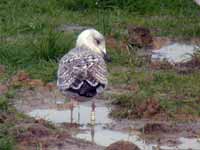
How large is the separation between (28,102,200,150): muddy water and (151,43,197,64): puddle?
90.8 inches

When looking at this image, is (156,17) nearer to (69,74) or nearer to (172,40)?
(172,40)

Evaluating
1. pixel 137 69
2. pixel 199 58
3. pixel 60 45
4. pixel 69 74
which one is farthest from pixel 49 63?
pixel 69 74

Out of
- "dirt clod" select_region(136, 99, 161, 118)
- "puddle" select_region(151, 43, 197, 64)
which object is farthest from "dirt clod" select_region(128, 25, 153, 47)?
"dirt clod" select_region(136, 99, 161, 118)

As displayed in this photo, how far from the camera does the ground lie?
382 inches

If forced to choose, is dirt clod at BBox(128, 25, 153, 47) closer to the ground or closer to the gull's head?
the ground

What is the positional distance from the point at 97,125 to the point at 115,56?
2917mm

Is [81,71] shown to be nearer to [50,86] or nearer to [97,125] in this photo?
[97,125]

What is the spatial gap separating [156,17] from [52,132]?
21.0 feet

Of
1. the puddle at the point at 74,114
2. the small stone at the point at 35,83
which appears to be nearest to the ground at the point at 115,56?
the small stone at the point at 35,83

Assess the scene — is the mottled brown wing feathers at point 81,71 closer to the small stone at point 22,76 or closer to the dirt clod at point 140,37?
the small stone at point 22,76

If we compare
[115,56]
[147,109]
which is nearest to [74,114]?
[147,109]

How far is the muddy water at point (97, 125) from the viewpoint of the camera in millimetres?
8750

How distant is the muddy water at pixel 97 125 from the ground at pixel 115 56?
7.1 inches

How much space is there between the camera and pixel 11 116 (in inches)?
369
